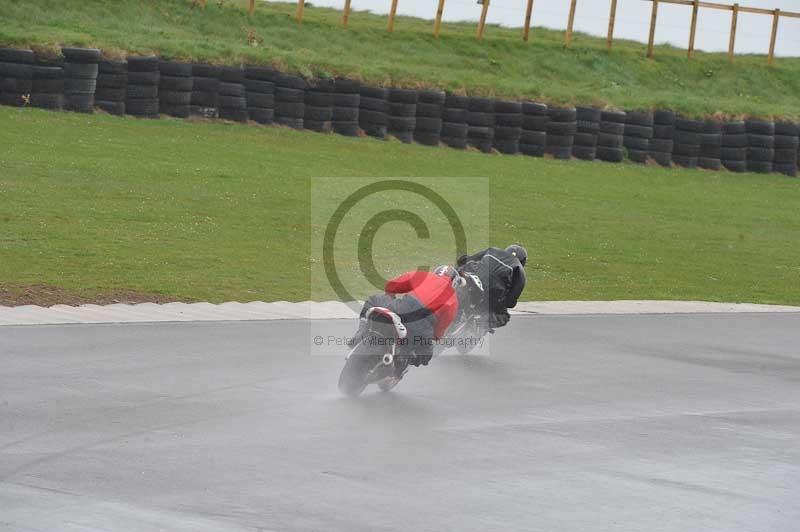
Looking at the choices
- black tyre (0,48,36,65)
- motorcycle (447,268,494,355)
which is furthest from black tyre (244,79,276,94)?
motorcycle (447,268,494,355)

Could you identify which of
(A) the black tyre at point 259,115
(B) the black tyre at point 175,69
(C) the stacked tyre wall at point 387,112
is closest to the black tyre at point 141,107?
(C) the stacked tyre wall at point 387,112

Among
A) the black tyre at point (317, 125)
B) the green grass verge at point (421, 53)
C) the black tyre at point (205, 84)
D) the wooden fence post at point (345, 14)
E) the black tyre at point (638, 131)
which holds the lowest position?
the black tyre at point (317, 125)

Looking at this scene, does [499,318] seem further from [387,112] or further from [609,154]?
[609,154]

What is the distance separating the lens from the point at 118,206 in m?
19.4

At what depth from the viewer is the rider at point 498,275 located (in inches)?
446

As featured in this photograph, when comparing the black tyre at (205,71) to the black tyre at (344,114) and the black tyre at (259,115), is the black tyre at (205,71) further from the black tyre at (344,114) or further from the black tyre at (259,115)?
the black tyre at (344,114)

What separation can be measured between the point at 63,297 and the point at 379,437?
576 cm

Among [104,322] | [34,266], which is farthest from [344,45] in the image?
[104,322]

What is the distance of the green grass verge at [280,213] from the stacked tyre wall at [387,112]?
1.51 ft

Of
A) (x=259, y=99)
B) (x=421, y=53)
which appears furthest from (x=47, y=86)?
(x=421, y=53)

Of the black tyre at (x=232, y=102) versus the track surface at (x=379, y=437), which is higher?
the black tyre at (x=232, y=102)

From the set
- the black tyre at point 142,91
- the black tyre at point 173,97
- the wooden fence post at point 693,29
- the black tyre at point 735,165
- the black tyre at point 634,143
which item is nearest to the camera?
the black tyre at point 142,91

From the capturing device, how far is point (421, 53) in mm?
42500

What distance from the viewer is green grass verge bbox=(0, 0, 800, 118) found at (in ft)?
101
